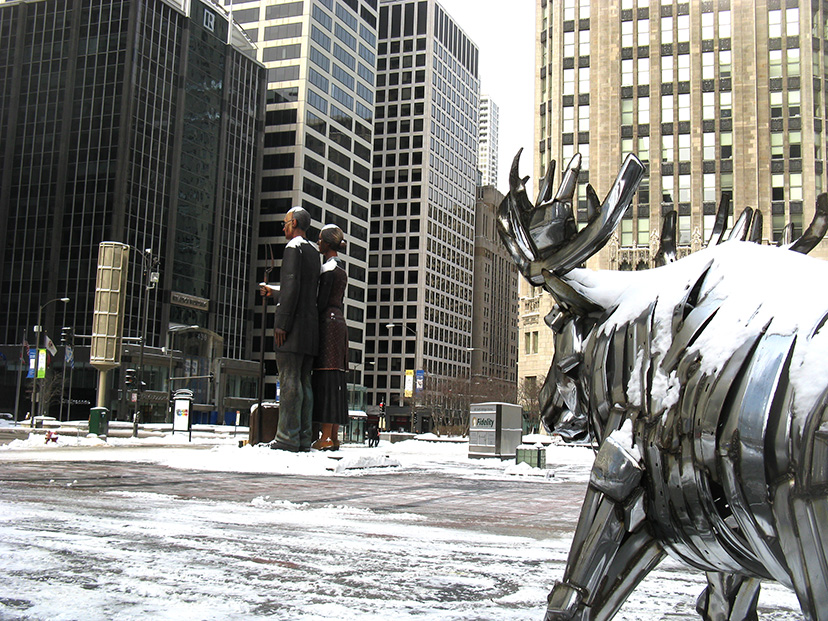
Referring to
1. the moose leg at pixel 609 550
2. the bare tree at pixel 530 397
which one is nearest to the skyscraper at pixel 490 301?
the bare tree at pixel 530 397

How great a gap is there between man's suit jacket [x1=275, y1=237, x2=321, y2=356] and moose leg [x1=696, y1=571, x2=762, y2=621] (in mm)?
17592

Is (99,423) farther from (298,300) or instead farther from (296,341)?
(298,300)

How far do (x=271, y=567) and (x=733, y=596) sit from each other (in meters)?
3.83

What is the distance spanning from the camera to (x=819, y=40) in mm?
65125

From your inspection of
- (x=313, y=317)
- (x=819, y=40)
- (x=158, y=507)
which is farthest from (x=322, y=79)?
(x=158, y=507)

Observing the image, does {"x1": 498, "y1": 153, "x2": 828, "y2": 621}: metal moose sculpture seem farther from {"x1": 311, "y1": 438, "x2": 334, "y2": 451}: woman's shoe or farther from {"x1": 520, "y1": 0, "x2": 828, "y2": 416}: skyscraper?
{"x1": 520, "y1": 0, "x2": 828, "y2": 416}: skyscraper

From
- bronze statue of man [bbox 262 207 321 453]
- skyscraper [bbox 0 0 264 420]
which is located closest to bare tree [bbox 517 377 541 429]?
skyscraper [bbox 0 0 264 420]

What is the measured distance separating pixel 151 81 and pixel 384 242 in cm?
5833

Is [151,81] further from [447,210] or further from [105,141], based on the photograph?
[447,210]

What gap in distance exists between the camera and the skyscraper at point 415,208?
125500 mm

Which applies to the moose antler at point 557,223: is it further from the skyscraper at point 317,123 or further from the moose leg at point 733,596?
the skyscraper at point 317,123

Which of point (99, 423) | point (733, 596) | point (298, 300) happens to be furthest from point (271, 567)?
point (99, 423)

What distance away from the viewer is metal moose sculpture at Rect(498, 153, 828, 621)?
2.12 meters

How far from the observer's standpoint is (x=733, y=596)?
3.13 meters
